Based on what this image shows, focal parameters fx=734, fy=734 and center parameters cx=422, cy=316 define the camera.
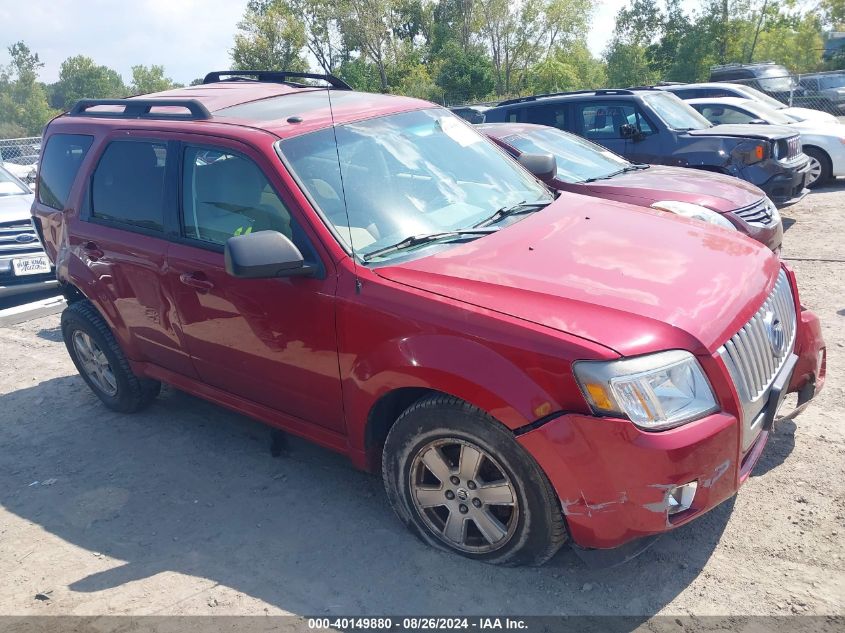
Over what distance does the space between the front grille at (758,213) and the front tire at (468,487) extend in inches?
169

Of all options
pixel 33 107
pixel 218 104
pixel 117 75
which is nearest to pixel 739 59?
pixel 218 104

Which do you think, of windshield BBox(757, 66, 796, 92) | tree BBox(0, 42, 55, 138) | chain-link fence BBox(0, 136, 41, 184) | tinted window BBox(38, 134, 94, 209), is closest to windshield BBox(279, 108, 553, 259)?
tinted window BBox(38, 134, 94, 209)

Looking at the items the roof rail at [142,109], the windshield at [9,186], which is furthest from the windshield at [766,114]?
the windshield at [9,186]

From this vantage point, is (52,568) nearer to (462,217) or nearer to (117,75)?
(462,217)

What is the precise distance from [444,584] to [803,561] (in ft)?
4.87

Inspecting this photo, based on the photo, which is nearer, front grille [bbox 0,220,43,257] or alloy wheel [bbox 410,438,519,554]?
alloy wheel [bbox 410,438,519,554]

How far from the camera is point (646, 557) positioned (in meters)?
3.16

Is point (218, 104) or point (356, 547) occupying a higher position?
point (218, 104)

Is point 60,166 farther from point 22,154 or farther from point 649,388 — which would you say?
point 22,154

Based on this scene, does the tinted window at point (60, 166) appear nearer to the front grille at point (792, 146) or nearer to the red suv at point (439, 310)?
the red suv at point (439, 310)

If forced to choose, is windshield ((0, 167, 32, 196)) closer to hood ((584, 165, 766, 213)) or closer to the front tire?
hood ((584, 165, 766, 213))

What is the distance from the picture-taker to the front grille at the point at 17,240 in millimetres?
8492

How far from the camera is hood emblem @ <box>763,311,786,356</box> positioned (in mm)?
3131

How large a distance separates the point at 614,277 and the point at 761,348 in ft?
2.21
